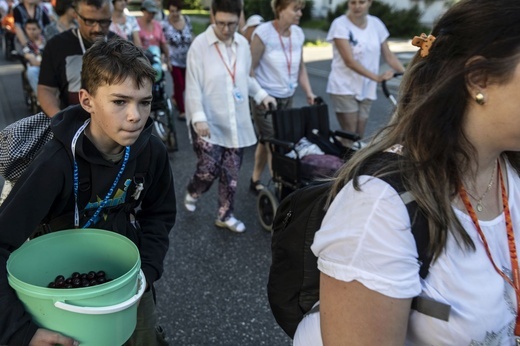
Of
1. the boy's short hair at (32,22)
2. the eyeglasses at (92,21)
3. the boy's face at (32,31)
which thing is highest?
the eyeglasses at (92,21)

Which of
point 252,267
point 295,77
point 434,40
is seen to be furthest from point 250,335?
point 295,77

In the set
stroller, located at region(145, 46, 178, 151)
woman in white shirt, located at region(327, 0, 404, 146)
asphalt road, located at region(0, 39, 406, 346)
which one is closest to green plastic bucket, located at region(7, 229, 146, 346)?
asphalt road, located at region(0, 39, 406, 346)

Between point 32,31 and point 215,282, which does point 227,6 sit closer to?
point 215,282

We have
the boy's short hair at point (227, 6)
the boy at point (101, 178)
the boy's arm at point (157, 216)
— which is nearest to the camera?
the boy at point (101, 178)

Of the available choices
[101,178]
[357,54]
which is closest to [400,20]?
[357,54]

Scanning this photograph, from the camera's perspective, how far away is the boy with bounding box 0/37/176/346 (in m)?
1.58

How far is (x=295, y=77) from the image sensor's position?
496 cm

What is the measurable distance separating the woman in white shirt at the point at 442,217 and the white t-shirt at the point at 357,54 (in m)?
3.65

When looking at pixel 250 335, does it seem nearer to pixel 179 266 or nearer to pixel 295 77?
pixel 179 266

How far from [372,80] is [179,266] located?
2.47 m

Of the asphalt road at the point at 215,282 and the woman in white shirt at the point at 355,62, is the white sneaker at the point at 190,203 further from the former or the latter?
the woman in white shirt at the point at 355,62

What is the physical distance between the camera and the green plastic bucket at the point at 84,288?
1469 mm

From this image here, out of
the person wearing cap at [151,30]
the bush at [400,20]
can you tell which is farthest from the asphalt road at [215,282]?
the bush at [400,20]

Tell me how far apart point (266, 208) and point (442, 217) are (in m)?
3.28
